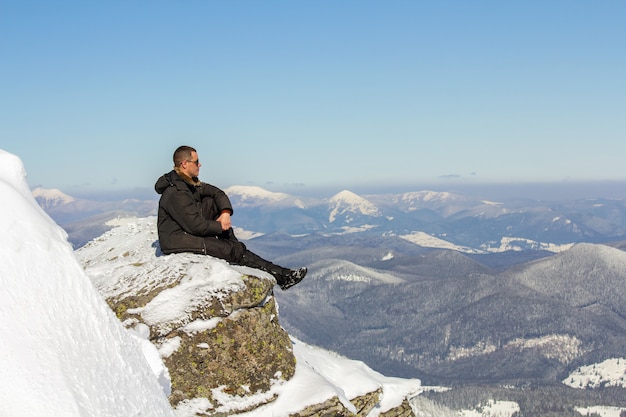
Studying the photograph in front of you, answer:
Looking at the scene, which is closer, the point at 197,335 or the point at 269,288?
the point at 197,335

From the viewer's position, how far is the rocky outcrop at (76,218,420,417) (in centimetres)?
1421

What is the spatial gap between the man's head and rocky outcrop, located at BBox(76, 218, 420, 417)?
285 cm

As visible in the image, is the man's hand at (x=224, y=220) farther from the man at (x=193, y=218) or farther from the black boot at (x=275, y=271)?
the black boot at (x=275, y=271)

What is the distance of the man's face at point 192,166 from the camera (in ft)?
56.1

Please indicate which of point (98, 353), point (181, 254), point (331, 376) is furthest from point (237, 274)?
point (98, 353)

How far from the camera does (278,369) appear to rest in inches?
618

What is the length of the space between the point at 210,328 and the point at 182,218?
13.3 feet

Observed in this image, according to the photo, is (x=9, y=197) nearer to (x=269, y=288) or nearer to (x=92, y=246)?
(x=269, y=288)

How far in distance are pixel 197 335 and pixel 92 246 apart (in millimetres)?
12796

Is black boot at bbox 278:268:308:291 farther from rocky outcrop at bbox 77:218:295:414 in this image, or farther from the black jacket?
the black jacket

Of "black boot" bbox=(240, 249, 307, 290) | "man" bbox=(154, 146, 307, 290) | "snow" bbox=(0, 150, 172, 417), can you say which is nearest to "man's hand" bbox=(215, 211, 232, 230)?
"man" bbox=(154, 146, 307, 290)

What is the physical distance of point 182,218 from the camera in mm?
A: 17047

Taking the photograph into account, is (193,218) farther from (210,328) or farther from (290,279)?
(290,279)

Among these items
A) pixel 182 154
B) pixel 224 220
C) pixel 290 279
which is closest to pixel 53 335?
pixel 182 154
